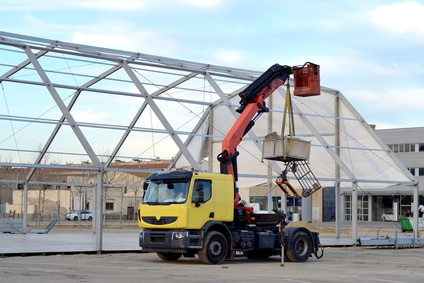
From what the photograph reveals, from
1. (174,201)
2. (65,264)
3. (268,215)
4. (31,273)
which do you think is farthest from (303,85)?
(31,273)

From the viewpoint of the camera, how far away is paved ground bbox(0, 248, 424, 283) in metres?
15.5

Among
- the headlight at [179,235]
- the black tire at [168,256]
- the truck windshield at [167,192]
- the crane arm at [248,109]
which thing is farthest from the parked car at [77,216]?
the headlight at [179,235]

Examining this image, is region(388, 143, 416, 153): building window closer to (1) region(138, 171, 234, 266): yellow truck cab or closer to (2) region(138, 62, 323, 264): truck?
(2) region(138, 62, 323, 264): truck

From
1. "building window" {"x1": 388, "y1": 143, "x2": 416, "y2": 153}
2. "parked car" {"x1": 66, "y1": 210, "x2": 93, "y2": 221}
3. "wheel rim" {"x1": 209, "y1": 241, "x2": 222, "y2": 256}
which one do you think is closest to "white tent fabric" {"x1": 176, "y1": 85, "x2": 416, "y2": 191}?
"wheel rim" {"x1": 209, "y1": 241, "x2": 222, "y2": 256}

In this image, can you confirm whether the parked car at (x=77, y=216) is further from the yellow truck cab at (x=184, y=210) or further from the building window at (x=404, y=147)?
the yellow truck cab at (x=184, y=210)

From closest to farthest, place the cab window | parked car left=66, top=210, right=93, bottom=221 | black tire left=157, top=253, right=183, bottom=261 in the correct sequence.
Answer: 1. the cab window
2. black tire left=157, top=253, right=183, bottom=261
3. parked car left=66, top=210, right=93, bottom=221

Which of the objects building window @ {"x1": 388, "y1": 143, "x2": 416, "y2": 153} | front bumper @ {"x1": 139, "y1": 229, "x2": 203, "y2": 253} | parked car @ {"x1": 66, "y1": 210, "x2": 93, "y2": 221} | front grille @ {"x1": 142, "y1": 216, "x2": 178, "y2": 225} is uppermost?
building window @ {"x1": 388, "y1": 143, "x2": 416, "y2": 153}

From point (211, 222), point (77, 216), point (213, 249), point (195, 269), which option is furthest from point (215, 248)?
point (77, 216)

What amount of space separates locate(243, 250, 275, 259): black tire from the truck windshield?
391 centimetres

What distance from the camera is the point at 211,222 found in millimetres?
20484

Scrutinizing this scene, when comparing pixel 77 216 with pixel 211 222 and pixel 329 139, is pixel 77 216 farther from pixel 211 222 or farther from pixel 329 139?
pixel 211 222

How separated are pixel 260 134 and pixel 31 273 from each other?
2138 centimetres

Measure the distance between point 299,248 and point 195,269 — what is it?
531cm

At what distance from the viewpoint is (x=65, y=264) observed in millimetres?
19000
